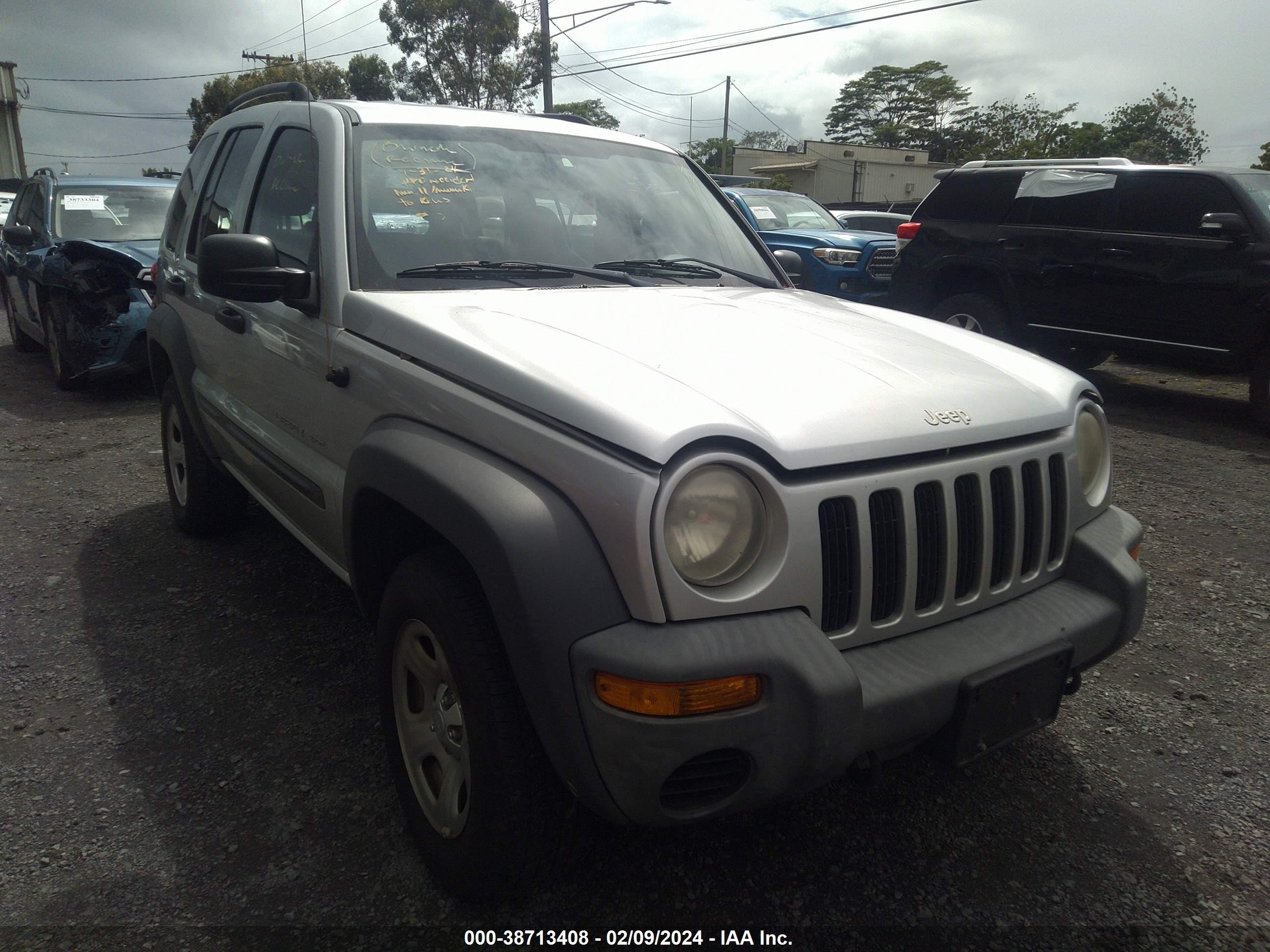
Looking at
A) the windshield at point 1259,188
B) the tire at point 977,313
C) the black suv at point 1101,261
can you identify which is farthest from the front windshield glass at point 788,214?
the windshield at point 1259,188

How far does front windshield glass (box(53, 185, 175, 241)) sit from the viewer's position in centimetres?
802

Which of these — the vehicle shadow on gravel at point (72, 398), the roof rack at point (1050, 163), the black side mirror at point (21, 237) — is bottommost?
the vehicle shadow on gravel at point (72, 398)

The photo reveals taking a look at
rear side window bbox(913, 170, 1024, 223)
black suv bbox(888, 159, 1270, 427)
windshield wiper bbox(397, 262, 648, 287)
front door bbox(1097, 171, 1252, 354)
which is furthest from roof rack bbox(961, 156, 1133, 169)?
windshield wiper bbox(397, 262, 648, 287)

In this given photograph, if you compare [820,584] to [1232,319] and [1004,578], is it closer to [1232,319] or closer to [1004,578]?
[1004,578]

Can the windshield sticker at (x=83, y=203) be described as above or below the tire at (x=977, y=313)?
above

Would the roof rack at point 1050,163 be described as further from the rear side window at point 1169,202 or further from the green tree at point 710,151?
the green tree at point 710,151

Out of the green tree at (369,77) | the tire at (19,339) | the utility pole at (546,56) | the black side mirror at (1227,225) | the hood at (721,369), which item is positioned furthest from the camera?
the green tree at (369,77)

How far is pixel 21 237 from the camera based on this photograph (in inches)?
293

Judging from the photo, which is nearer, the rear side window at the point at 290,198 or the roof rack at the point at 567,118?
the rear side window at the point at 290,198

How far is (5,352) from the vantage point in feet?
32.7

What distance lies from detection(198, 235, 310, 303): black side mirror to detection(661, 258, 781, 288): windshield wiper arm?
1233 mm

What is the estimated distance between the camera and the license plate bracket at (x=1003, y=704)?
6.09 feet

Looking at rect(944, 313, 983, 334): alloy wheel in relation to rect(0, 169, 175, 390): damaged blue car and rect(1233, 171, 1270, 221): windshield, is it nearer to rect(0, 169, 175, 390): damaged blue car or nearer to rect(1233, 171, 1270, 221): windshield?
rect(1233, 171, 1270, 221): windshield

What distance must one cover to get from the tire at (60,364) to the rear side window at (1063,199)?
768cm
